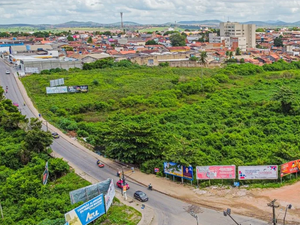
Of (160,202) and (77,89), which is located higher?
(77,89)

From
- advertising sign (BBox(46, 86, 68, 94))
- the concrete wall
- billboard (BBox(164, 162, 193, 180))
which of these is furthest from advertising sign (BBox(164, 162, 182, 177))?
the concrete wall

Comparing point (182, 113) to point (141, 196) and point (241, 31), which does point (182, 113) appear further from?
point (241, 31)

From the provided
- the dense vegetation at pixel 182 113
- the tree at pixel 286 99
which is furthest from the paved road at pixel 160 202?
the tree at pixel 286 99

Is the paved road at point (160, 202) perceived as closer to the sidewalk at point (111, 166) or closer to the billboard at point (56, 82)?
the sidewalk at point (111, 166)

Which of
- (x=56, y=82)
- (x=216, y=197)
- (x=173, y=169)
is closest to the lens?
(x=216, y=197)

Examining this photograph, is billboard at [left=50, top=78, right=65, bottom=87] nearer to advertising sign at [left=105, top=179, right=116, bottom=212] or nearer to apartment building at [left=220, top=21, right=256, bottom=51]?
advertising sign at [left=105, top=179, right=116, bottom=212]

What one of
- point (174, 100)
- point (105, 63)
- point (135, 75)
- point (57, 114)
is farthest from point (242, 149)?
point (105, 63)

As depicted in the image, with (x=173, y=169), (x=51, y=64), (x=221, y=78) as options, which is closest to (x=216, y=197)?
(x=173, y=169)
